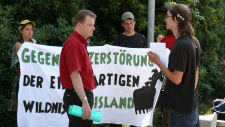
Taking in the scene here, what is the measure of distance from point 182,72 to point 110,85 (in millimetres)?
2288

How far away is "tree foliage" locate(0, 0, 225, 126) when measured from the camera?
17.3ft

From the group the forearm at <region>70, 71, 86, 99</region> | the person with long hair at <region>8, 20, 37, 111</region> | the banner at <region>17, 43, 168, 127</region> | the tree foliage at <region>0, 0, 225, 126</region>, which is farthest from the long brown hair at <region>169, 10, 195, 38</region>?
the tree foliage at <region>0, 0, 225, 126</region>

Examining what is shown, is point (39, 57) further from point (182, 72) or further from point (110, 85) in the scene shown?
point (182, 72)

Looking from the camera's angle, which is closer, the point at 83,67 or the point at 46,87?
the point at 83,67

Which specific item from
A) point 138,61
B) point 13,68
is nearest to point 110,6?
point 138,61

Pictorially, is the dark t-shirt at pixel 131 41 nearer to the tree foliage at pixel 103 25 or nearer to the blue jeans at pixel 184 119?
the tree foliage at pixel 103 25

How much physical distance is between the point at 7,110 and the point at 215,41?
17.7 feet

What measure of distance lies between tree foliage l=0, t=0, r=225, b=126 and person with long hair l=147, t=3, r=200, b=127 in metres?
2.81

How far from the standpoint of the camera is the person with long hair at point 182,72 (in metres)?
2.88

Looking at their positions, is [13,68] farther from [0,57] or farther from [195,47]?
[195,47]

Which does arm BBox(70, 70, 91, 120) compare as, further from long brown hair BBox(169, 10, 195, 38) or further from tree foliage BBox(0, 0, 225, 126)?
tree foliage BBox(0, 0, 225, 126)

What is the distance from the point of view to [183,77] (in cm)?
298

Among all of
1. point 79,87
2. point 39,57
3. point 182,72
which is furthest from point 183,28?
point 39,57

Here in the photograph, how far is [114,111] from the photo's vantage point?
5102 millimetres
